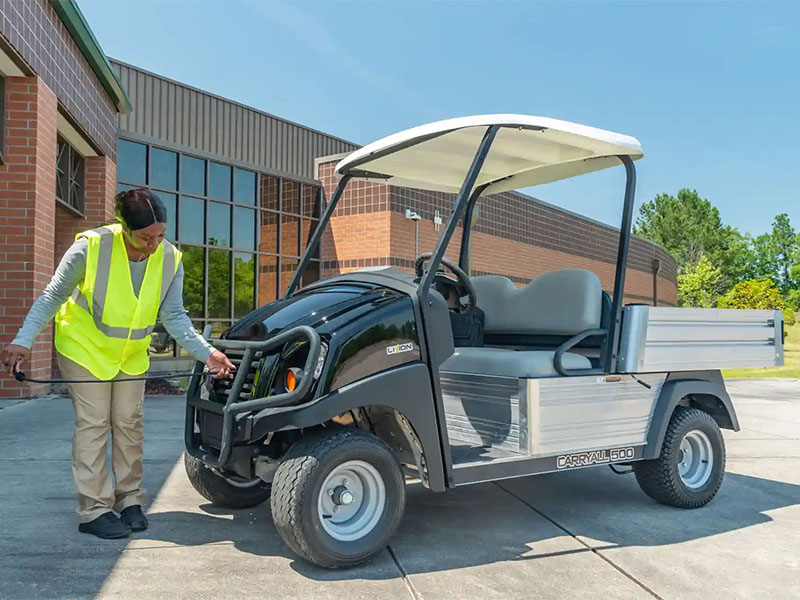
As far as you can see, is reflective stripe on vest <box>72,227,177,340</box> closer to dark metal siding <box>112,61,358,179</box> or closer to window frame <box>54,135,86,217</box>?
window frame <box>54,135,86,217</box>

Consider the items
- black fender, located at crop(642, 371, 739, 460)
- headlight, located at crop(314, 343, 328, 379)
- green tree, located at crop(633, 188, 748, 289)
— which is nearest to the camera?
headlight, located at crop(314, 343, 328, 379)

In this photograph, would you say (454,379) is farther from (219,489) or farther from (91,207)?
(91,207)

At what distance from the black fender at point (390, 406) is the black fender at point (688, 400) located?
5.31 feet

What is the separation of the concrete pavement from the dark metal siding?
1096 centimetres

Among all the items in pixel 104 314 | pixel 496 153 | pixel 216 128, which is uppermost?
pixel 216 128

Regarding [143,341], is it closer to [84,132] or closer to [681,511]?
[681,511]

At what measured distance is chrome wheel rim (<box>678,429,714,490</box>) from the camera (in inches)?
191

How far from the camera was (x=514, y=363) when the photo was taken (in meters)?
4.21

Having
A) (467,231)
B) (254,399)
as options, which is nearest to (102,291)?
(254,399)

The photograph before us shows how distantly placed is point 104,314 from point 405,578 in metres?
1.97

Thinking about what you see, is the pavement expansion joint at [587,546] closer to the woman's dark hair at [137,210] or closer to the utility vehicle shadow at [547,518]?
the utility vehicle shadow at [547,518]

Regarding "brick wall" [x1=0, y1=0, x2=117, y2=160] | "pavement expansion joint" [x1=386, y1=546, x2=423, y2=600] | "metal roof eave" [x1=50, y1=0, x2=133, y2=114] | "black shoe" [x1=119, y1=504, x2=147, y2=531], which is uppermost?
"metal roof eave" [x1=50, y1=0, x2=133, y2=114]

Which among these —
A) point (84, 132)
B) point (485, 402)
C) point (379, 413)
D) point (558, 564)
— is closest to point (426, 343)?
point (379, 413)

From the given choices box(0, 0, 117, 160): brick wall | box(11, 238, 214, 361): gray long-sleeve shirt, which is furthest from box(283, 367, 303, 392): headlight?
box(0, 0, 117, 160): brick wall
